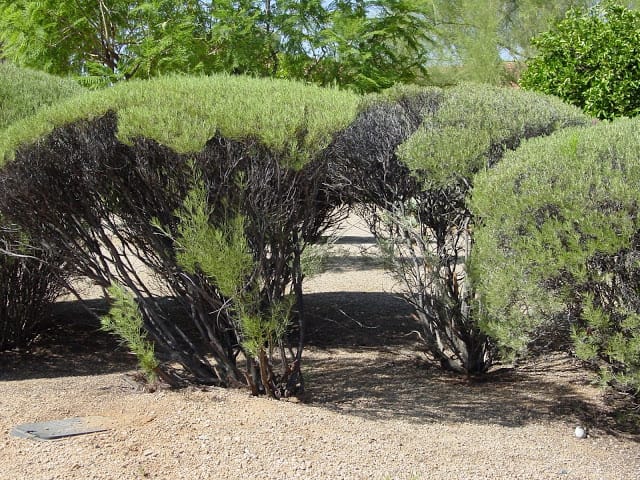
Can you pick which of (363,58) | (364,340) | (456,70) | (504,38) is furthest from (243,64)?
(504,38)

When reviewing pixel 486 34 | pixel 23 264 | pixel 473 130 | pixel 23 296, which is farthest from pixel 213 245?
pixel 486 34

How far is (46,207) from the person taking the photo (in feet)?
18.2

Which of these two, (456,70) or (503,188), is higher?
(456,70)

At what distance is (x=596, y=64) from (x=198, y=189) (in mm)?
6883

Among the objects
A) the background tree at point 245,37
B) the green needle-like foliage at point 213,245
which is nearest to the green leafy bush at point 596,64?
the background tree at point 245,37

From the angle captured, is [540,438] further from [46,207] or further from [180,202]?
A: [46,207]

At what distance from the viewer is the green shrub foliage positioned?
4566mm

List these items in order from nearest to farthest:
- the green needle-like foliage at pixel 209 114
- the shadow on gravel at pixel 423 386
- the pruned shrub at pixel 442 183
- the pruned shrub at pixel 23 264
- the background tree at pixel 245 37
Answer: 1. the green needle-like foliage at pixel 209 114
2. the shadow on gravel at pixel 423 386
3. the pruned shrub at pixel 442 183
4. the pruned shrub at pixel 23 264
5. the background tree at pixel 245 37

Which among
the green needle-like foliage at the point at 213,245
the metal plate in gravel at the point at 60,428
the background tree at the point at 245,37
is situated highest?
the background tree at the point at 245,37

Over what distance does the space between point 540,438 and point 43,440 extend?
320 cm

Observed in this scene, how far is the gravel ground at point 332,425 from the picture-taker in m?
4.40

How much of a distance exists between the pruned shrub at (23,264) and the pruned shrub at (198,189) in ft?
3.09

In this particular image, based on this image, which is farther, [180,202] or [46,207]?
[46,207]

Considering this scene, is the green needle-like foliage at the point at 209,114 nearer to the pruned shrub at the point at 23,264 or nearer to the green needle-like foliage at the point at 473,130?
the green needle-like foliage at the point at 473,130
